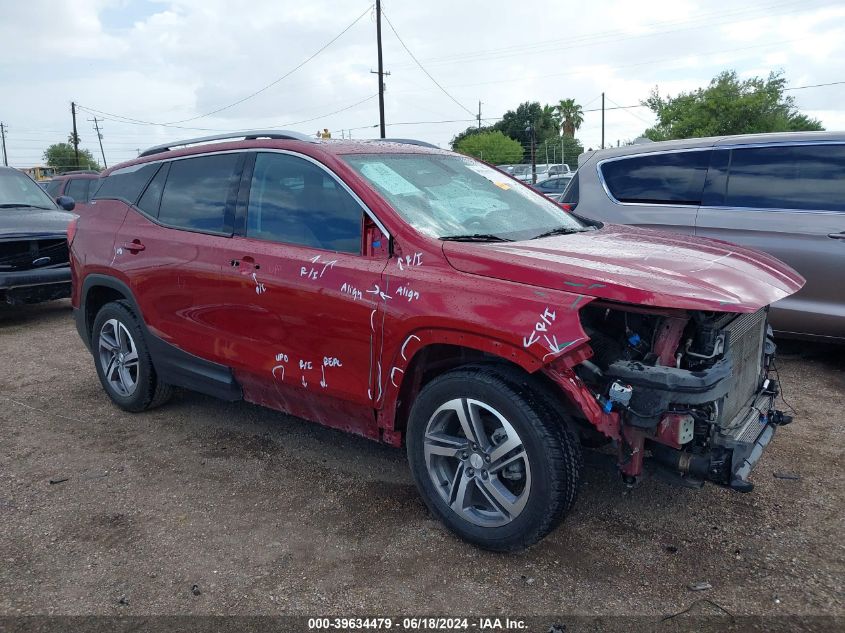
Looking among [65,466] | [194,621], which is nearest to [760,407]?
[194,621]

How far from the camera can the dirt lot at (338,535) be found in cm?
281

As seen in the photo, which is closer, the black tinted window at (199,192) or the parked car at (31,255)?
the black tinted window at (199,192)

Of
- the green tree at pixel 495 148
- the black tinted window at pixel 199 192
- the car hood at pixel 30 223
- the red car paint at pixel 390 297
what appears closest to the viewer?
the red car paint at pixel 390 297

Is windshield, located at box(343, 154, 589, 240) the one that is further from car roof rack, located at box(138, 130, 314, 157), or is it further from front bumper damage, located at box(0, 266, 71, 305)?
front bumper damage, located at box(0, 266, 71, 305)

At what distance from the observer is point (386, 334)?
126 inches

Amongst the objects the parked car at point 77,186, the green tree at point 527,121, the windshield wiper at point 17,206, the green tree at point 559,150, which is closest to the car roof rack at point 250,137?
the windshield wiper at point 17,206

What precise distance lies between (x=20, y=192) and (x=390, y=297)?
321 inches

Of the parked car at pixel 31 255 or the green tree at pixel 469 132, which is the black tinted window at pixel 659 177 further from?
the green tree at pixel 469 132

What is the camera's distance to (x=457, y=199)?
3715 millimetres

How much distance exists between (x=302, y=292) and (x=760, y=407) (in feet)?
7.71

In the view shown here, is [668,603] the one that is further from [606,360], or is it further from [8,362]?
[8,362]

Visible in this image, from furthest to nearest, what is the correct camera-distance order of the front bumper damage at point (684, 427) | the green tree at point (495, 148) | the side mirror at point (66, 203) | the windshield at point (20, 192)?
the green tree at point (495, 148) → the side mirror at point (66, 203) → the windshield at point (20, 192) → the front bumper damage at point (684, 427)

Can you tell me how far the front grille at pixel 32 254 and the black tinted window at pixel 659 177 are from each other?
641 centimetres

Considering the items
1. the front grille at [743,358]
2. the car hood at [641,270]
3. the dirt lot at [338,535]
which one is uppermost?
the car hood at [641,270]
